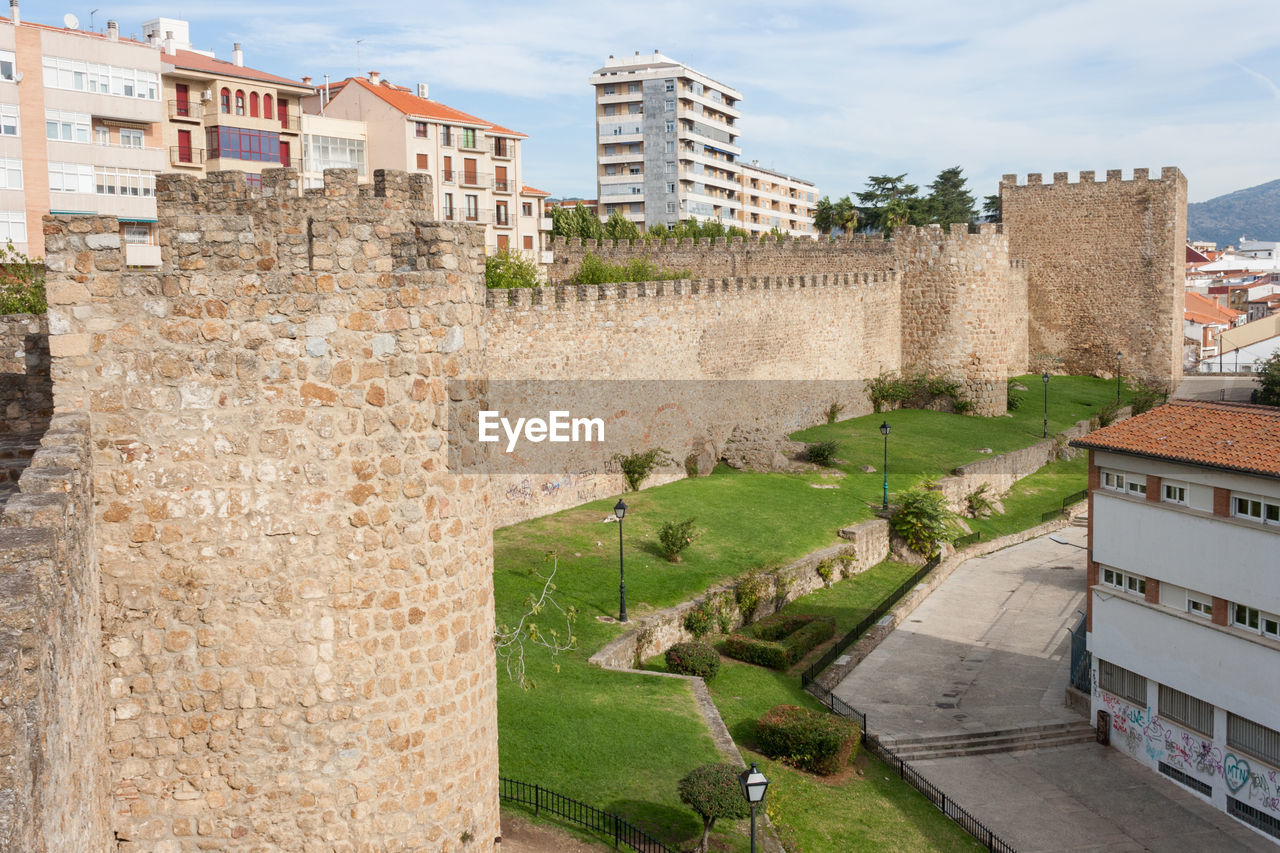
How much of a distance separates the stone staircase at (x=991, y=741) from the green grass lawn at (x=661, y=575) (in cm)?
185

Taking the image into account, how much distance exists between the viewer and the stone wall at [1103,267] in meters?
48.0

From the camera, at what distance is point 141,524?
579 centimetres

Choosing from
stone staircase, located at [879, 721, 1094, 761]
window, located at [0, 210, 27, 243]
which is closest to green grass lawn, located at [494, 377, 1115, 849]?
stone staircase, located at [879, 721, 1094, 761]

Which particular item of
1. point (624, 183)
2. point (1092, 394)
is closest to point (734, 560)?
point (1092, 394)

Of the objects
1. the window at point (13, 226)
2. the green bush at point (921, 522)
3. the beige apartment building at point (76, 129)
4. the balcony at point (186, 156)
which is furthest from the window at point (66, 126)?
the green bush at point (921, 522)

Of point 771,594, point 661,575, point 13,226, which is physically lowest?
point 771,594

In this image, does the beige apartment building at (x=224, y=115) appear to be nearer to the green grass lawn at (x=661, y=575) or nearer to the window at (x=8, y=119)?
the window at (x=8, y=119)

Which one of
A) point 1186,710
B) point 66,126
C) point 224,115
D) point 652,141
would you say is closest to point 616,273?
point 224,115

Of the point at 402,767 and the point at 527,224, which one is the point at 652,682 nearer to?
the point at 402,767

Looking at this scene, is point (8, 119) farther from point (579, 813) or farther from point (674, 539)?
point (579, 813)

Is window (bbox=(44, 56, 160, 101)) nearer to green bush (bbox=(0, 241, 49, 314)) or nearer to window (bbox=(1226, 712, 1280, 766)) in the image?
green bush (bbox=(0, 241, 49, 314))

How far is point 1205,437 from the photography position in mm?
19953

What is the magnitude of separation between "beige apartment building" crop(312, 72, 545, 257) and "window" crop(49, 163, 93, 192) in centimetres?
1142

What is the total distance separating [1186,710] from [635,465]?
12964mm
